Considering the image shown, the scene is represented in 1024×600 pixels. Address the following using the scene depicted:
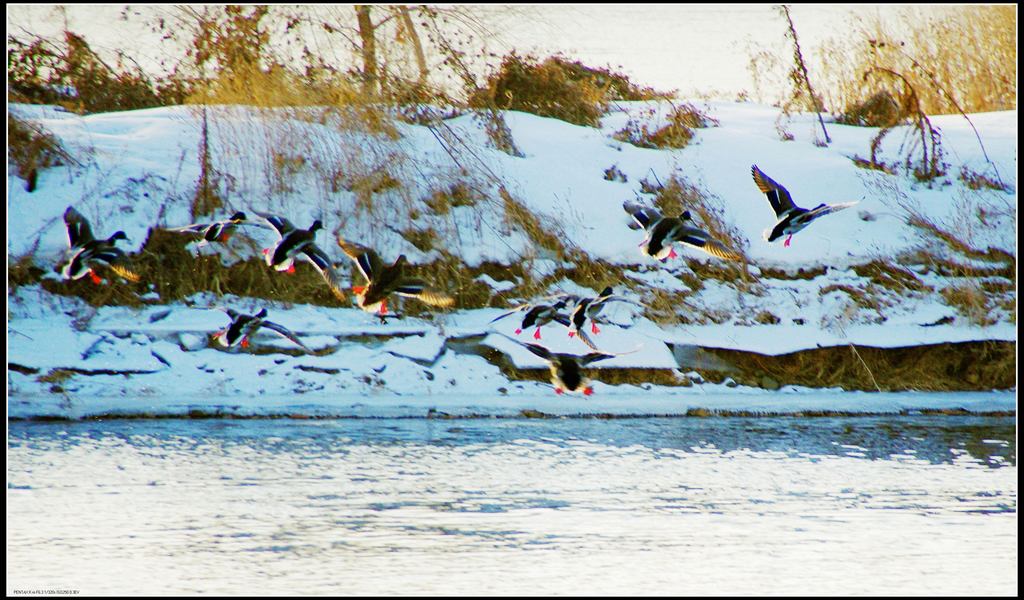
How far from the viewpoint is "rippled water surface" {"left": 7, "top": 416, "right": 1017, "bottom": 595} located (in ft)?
20.3

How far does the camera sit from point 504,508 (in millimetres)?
7621

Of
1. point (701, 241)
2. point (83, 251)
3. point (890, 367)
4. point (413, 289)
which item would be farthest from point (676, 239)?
point (890, 367)

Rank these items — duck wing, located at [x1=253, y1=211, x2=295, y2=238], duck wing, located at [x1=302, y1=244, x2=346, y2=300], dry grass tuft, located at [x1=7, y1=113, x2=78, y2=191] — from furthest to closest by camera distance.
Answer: dry grass tuft, located at [x1=7, y1=113, x2=78, y2=191] < duck wing, located at [x1=253, y1=211, x2=295, y2=238] < duck wing, located at [x1=302, y1=244, x2=346, y2=300]

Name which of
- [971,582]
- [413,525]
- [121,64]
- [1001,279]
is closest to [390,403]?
[413,525]

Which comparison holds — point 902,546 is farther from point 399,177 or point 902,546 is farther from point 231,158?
point 231,158

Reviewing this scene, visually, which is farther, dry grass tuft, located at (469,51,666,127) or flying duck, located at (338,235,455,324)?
dry grass tuft, located at (469,51,666,127)

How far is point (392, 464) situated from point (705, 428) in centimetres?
333

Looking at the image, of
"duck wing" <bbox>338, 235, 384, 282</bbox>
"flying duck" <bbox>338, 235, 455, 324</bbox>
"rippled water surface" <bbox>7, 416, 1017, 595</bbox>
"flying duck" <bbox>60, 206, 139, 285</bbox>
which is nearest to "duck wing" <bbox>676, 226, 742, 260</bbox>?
"rippled water surface" <bbox>7, 416, 1017, 595</bbox>

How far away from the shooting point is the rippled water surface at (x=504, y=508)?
620cm

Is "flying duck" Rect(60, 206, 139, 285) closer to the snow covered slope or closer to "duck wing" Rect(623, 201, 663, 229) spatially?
the snow covered slope

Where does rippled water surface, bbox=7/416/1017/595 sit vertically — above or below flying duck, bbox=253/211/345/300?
below

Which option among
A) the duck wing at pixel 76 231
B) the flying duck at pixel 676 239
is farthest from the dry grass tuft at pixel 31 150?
the flying duck at pixel 676 239

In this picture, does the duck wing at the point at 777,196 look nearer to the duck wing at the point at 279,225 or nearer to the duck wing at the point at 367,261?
the duck wing at the point at 367,261

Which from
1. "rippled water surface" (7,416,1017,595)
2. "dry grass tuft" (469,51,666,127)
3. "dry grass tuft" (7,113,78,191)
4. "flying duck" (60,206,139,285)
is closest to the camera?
"rippled water surface" (7,416,1017,595)
